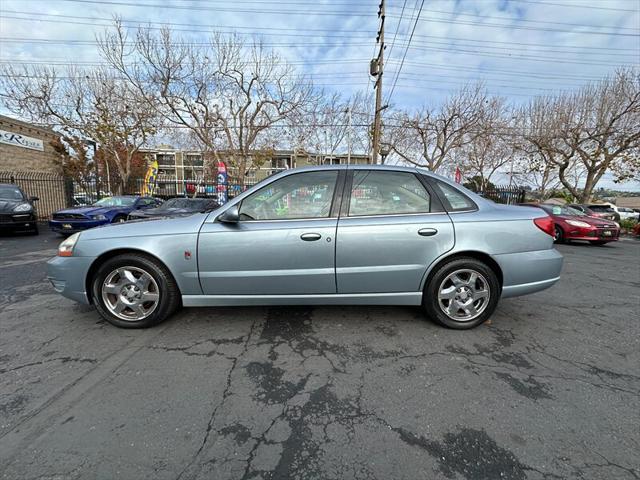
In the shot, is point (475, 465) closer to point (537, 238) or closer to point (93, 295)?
point (537, 238)

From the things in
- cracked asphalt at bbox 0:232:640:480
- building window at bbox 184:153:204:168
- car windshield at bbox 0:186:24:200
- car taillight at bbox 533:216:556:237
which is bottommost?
cracked asphalt at bbox 0:232:640:480

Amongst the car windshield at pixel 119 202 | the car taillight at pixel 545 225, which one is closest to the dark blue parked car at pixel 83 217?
the car windshield at pixel 119 202

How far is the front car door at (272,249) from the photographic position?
2.76m

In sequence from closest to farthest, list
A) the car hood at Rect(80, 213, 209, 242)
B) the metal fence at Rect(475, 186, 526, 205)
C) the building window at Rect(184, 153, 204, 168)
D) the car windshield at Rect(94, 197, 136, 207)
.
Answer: the car hood at Rect(80, 213, 209, 242)
the car windshield at Rect(94, 197, 136, 207)
the metal fence at Rect(475, 186, 526, 205)
the building window at Rect(184, 153, 204, 168)

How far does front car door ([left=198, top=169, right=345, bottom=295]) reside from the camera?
276 centimetres

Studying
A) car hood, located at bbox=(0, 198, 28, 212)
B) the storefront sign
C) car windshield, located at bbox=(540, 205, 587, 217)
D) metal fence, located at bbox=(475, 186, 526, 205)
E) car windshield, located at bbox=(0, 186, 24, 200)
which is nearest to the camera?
car hood, located at bbox=(0, 198, 28, 212)

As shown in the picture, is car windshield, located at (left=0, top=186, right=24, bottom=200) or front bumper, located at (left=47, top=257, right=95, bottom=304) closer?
front bumper, located at (left=47, top=257, right=95, bottom=304)

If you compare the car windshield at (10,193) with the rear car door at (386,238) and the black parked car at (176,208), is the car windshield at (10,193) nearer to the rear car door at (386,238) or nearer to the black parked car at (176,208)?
the black parked car at (176,208)

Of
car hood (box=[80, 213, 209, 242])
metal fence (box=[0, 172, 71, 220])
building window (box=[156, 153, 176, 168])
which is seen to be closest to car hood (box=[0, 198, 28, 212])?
metal fence (box=[0, 172, 71, 220])

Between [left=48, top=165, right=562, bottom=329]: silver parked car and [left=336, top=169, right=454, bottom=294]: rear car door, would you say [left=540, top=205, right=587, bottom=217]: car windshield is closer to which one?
[left=48, top=165, right=562, bottom=329]: silver parked car

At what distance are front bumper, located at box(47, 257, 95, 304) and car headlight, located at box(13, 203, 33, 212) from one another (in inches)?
347

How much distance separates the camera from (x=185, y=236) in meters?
2.81

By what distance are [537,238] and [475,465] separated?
7.77 feet

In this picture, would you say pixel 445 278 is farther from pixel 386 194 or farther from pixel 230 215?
pixel 230 215
